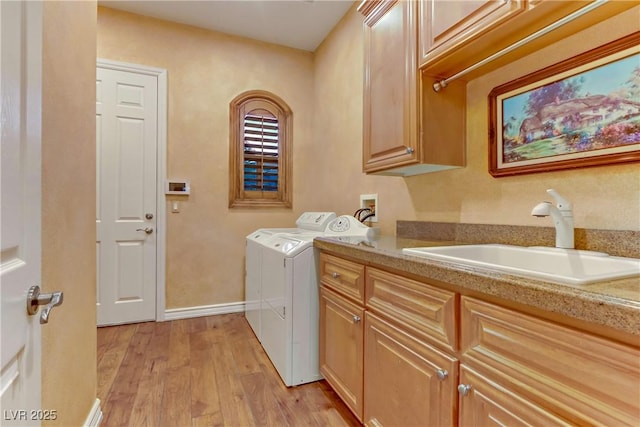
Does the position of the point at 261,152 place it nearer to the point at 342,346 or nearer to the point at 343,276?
the point at 343,276

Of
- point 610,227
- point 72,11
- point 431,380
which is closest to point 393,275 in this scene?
point 431,380

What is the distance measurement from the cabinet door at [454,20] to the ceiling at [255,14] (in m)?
1.55

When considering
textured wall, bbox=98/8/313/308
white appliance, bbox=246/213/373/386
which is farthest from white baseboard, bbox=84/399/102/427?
textured wall, bbox=98/8/313/308

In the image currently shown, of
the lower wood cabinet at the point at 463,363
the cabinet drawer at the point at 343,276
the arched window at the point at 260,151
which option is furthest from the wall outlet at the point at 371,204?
the arched window at the point at 260,151

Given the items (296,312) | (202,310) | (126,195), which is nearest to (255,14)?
(126,195)

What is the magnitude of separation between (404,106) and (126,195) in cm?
252

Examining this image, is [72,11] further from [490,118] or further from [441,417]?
[441,417]

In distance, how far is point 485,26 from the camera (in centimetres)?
115

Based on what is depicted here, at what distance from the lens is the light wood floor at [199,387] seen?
1.58 m

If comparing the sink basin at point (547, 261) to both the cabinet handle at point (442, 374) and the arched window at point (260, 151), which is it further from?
the arched window at point (260, 151)

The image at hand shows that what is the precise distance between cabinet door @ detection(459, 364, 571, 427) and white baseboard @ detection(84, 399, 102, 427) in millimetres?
1567

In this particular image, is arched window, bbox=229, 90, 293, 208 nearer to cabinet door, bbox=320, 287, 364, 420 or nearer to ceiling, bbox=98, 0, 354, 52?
ceiling, bbox=98, 0, 354, 52

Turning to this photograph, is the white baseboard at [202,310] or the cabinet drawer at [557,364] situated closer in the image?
the cabinet drawer at [557,364]

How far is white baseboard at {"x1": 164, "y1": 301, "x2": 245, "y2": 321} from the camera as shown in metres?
2.95
